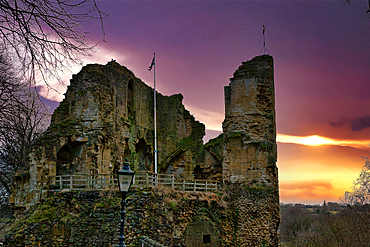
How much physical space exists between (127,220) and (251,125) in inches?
441

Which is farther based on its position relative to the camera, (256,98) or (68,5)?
(256,98)

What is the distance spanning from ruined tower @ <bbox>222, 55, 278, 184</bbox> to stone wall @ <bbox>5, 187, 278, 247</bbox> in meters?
3.84

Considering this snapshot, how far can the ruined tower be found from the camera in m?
25.2

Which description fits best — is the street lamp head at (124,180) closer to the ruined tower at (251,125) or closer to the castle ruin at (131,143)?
the castle ruin at (131,143)

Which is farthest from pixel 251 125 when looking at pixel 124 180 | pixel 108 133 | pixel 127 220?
pixel 124 180

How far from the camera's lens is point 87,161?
24094 mm

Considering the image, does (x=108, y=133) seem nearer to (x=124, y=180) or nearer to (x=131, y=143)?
(x=131, y=143)

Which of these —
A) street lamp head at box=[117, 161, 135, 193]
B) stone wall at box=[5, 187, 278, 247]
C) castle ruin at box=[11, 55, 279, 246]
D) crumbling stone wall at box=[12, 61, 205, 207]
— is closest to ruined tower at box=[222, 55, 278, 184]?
castle ruin at box=[11, 55, 279, 246]

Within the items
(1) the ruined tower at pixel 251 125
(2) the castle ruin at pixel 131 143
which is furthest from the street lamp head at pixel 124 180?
(1) the ruined tower at pixel 251 125

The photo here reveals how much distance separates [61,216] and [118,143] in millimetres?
9254

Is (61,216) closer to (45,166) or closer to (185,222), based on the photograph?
(45,166)

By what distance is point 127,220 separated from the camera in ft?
60.0

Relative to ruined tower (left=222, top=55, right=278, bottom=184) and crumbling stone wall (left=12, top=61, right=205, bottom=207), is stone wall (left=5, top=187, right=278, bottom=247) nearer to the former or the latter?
crumbling stone wall (left=12, top=61, right=205, bottom=207)

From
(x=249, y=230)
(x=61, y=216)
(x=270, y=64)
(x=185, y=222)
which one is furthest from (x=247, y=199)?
(x=61, y=216)
